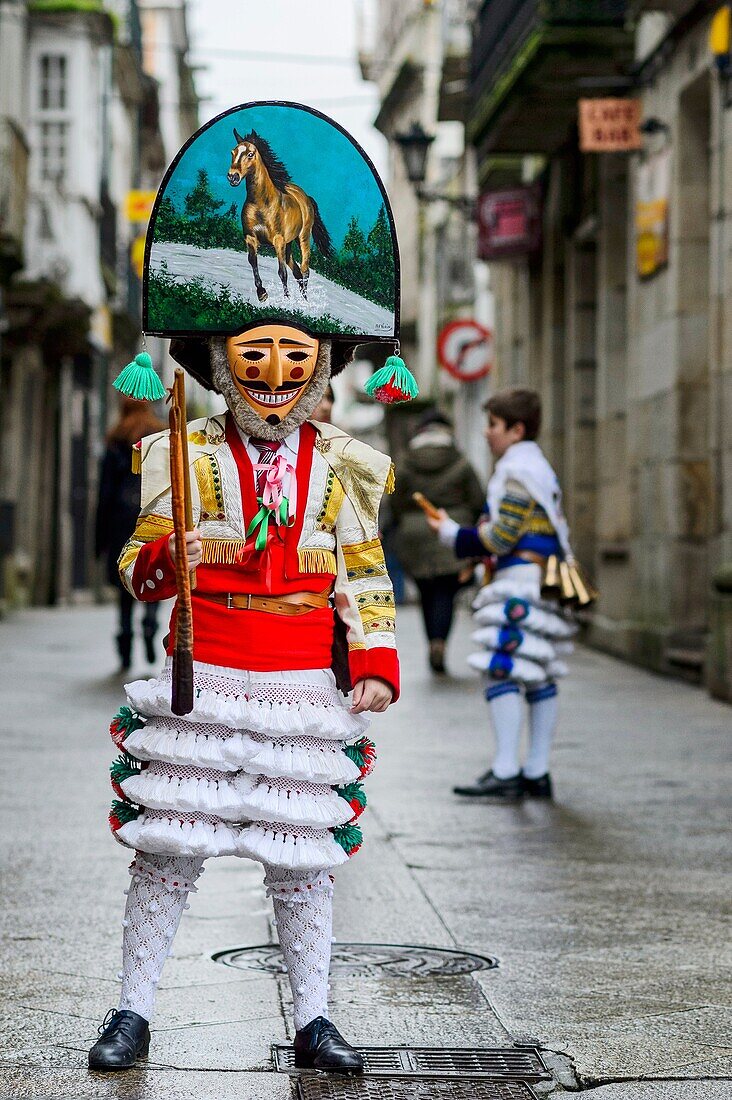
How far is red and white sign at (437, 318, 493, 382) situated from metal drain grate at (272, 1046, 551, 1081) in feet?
68.8

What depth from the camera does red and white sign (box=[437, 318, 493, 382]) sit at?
2506 centimetres

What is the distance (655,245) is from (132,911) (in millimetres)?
12059

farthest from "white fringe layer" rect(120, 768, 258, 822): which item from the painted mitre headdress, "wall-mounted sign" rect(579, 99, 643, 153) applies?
"wall-mounted sign" rect(579, 99, 643, 153)

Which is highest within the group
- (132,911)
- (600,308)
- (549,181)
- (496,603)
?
(549,181)

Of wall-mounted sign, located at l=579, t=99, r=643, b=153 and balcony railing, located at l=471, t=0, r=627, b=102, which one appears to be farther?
balcony railing, located at l=471, t=0, r=627, b=102

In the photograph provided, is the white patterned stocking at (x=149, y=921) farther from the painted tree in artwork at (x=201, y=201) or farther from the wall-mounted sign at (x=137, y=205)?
the wall-mounted sign at (x=137, y=205)

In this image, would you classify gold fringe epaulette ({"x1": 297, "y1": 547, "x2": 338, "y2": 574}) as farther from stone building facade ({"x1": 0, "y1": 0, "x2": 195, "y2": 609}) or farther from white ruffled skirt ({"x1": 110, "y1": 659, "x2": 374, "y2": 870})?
stone building facade ({"x1": 0, "y1": 0, "x2": 195, "y2": 609})

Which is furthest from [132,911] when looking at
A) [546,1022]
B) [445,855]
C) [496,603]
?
[496,603]

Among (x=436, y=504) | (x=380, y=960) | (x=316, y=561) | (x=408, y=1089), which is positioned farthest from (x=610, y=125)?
(x=408, y=1089)

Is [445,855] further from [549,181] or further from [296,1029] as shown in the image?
[549,181]

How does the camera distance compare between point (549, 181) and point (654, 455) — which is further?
point (549, 181)

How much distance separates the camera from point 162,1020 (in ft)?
14.9

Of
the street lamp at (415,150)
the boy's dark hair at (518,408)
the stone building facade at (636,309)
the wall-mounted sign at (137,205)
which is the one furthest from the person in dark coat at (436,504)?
the wall-mounted sign at (137,205)

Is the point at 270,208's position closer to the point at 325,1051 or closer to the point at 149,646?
the point at 325,1051
